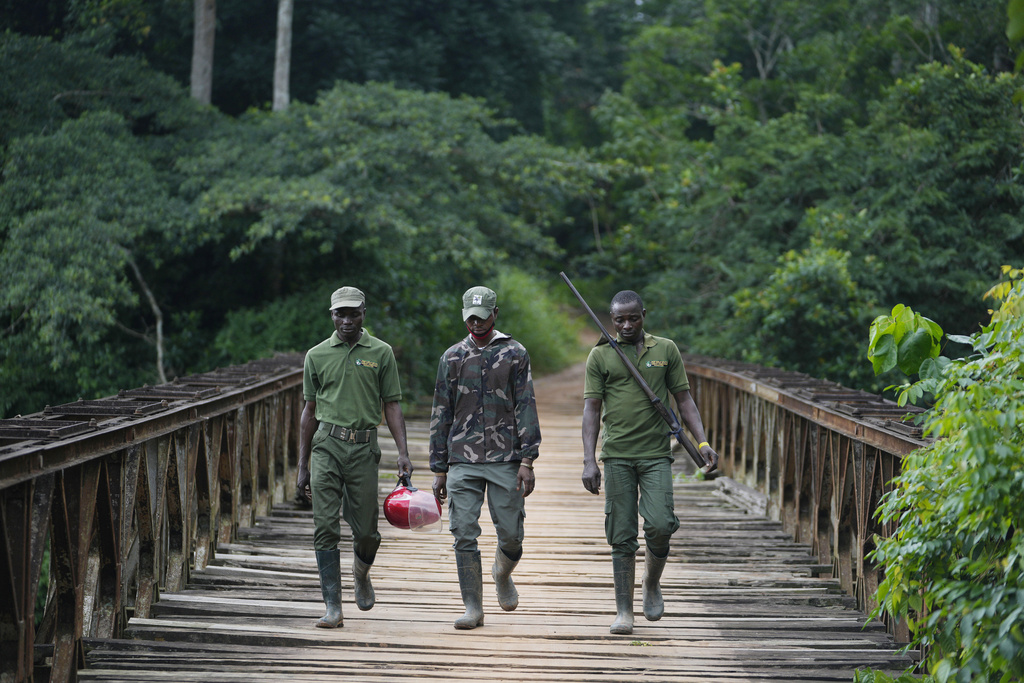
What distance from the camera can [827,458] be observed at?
6312mm

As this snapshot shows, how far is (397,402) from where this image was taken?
5098mm

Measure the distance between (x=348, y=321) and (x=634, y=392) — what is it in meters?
1.46

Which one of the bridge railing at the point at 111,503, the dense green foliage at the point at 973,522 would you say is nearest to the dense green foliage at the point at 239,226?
the bridge railing at the point at 111,503

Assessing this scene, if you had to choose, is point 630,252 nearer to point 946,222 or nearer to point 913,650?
point 946,222

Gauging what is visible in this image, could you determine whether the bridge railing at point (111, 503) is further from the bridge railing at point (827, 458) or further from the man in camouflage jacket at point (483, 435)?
the bridge railing at point (827, 458)

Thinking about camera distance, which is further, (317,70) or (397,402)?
(317,70)

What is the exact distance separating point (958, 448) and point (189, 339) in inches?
580

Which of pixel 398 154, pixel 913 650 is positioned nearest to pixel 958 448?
pixel 913 650

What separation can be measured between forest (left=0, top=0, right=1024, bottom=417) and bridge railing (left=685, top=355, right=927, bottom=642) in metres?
4.54

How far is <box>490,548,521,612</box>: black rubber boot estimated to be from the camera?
4.85m

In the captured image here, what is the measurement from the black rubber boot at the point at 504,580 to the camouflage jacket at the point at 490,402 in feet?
1.66

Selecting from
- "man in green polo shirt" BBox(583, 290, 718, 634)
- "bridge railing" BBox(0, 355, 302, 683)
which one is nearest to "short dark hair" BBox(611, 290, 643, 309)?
"man in green polo shirt" BBox(583, 290, 718, 634)

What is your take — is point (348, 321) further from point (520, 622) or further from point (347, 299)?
point (520, 622)

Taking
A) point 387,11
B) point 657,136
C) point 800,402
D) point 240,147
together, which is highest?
point 387,11
